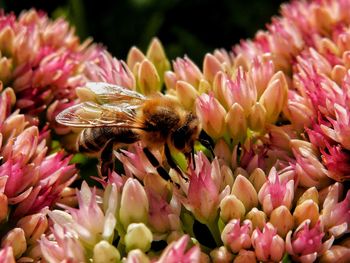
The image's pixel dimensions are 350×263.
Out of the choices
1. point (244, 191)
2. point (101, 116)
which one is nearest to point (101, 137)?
point (101, 116)

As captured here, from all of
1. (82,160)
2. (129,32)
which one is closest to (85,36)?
(129,32)

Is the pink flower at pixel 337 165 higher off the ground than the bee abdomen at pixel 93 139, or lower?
lower

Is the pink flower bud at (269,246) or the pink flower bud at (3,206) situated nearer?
the pink flower bud at (269,246)

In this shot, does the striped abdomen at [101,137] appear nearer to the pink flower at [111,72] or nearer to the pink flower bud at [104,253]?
the pink flower at [111,72]

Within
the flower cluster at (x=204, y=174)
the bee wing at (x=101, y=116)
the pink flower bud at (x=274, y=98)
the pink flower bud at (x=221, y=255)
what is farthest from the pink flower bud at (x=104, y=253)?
the pink flower bud at (x=274, y=98)

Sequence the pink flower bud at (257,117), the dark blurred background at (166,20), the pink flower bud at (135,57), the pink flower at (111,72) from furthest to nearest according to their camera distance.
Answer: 1. the dark blurred background at (166,20)
2. the pink flower bud at (135,57)
3. the pink flower at (111,72)
4. the pink flower bud at (257,117)

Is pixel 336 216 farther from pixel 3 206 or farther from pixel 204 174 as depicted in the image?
pixel 3 206

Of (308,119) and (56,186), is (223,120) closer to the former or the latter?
(308,119)
